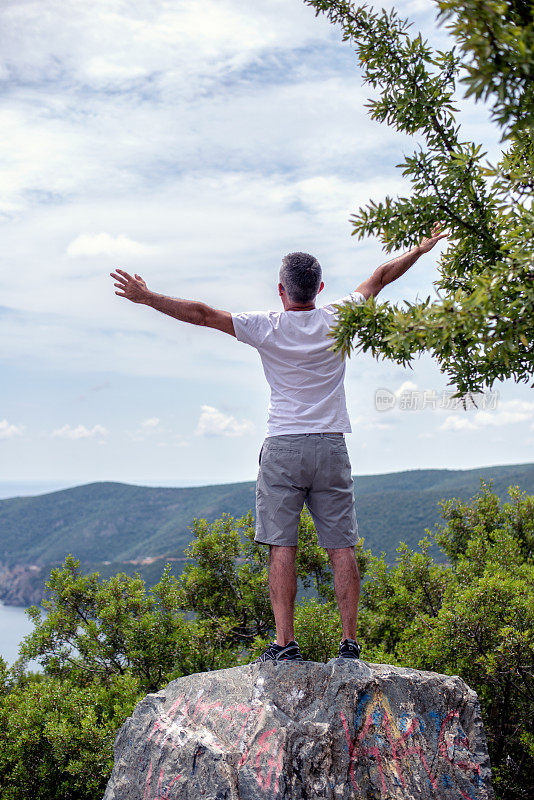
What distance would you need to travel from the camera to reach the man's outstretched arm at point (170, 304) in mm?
4973

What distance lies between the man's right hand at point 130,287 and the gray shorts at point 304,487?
1497mm

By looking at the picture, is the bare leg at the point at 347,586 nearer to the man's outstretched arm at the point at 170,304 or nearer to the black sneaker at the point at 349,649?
the black sneaker at the point at 349,649

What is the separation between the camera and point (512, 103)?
2742 mm

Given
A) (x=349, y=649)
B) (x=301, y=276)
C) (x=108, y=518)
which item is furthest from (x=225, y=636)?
(x=108, y=518)

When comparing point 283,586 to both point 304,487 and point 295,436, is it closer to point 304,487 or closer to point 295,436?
point 304,487

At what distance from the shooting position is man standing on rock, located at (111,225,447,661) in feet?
16.3

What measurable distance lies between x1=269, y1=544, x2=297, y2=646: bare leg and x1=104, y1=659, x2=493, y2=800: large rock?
1.06 feet

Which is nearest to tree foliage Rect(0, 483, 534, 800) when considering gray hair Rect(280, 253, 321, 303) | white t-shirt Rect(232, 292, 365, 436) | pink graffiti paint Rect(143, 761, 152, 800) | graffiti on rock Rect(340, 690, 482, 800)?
pink graffiti paint Rect(143, 761, 152, 800)

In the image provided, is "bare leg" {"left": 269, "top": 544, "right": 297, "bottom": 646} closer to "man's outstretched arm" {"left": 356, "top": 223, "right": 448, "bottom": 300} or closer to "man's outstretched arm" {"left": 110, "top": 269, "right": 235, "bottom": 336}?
"man's outstretched arm" {"left": 110, "top": 269, "right": 235, "bottom": 336}

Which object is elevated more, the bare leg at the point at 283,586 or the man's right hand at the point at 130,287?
the man's right hand at the point at 130,287

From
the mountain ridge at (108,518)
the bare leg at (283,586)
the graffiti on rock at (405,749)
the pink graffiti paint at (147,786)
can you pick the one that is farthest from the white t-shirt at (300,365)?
the mountain ridge at (108,518)

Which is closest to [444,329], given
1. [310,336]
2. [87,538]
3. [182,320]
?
[310,336]

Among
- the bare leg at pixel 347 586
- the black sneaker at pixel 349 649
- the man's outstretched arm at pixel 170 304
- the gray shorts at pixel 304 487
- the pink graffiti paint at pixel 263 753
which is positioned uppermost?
the man's outstretched arm at pixel 170 304

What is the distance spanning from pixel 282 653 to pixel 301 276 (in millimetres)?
2956
